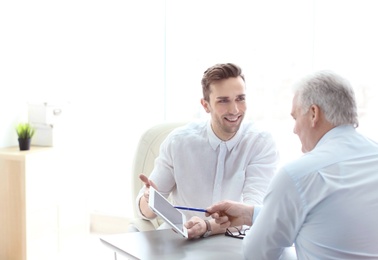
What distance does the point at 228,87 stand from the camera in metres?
2.35

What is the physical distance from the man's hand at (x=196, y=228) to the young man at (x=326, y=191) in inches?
12.6

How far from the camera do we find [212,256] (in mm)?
1666

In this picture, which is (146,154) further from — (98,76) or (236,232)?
(98,76)

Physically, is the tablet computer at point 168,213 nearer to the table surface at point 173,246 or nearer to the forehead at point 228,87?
the table surface at point 173,246

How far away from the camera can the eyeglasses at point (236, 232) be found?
6.27ft

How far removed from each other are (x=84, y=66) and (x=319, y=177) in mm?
3384

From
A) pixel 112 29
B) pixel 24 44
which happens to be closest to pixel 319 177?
pixel 24 44

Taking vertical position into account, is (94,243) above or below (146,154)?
below

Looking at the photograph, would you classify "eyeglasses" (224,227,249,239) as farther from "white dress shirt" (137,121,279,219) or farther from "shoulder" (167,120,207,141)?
"shoulder" (167,120,207,141)

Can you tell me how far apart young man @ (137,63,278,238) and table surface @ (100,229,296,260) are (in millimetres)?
439

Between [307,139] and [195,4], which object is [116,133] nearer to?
[195,4]

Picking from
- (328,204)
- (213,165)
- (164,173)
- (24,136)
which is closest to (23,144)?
(24,136)

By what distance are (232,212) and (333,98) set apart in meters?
0.65

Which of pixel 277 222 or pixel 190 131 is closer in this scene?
pixel 277 222
